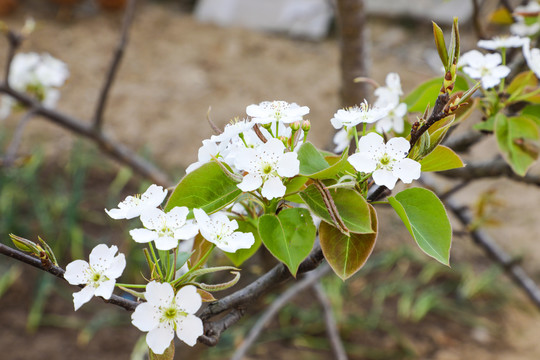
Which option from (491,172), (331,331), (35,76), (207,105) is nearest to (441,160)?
(491,172)

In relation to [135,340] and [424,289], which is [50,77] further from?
[424,289]

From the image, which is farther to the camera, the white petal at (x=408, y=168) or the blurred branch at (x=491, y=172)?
the blurred branch at (x=491, y=172)

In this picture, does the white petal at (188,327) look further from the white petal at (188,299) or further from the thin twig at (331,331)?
the thin twig at (331,331)

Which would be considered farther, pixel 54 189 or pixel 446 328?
pixel 54 189

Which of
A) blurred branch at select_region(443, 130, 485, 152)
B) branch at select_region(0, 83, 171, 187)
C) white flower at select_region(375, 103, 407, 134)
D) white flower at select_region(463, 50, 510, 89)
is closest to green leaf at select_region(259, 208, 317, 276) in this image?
white flower at select_region(375, 103, 407, 134)

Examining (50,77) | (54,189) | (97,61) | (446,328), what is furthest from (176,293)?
(97,61)

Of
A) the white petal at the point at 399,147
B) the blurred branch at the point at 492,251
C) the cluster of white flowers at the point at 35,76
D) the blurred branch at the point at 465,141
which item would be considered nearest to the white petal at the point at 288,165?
the white petal at the point at 399,147
